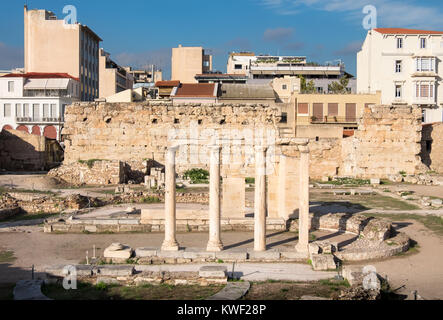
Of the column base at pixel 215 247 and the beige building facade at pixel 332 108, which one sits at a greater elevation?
the beige building facade at pixel 332 108

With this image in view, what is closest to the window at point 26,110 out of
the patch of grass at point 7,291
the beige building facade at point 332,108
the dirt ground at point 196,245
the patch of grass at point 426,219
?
the beige building facade at point 332,108

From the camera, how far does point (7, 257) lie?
13492mm

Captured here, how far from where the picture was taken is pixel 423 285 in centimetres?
1099

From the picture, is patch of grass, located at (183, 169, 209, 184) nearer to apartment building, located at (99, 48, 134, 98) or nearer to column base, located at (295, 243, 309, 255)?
column base, located at (295, 243, 309, 255)

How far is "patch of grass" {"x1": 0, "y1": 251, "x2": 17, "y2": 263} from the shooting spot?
13164 millimetres

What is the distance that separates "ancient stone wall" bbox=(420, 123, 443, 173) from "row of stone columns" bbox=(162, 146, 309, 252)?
80.4 feet

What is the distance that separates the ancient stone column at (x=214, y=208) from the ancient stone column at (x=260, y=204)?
1.04m

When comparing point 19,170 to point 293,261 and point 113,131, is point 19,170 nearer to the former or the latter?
Answer: point 113,131

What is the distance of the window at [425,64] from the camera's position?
45375 mm

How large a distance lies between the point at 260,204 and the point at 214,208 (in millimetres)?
1324

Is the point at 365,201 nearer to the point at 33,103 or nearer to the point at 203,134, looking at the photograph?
the point at 203,134

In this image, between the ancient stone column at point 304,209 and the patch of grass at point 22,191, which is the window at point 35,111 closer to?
the patch of grass at point 22,191

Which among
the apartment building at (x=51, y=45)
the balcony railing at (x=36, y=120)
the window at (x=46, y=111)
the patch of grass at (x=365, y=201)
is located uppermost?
the apartment building at (x=51, y=45)

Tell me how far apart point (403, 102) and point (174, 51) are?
38.6 meters
